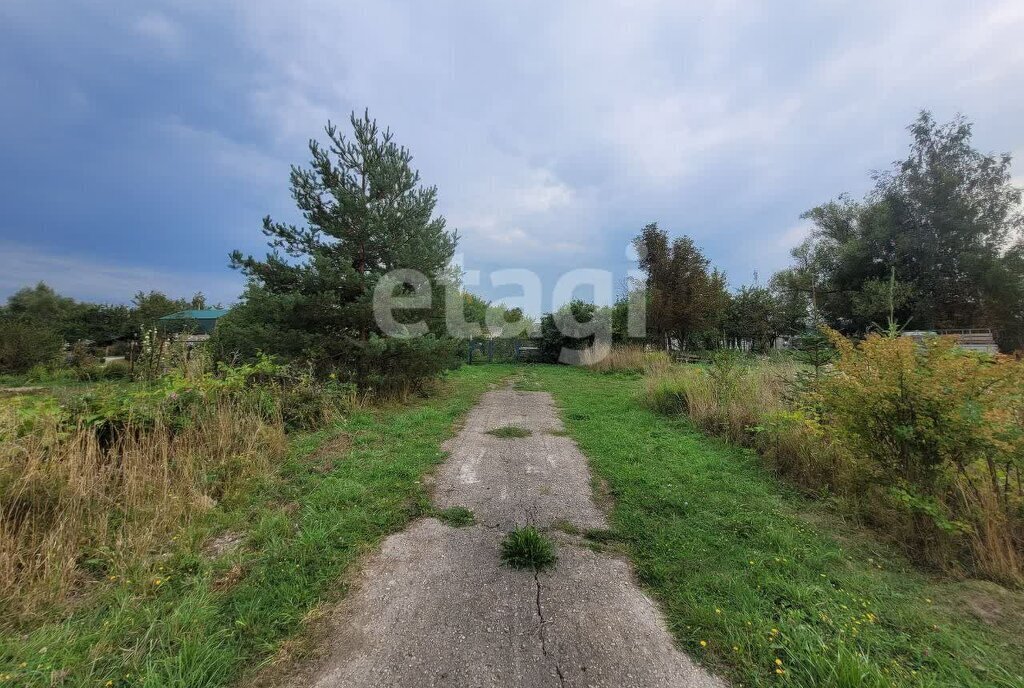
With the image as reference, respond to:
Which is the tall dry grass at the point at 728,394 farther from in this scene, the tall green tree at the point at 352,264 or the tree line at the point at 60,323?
the tree line at the point at 60,323

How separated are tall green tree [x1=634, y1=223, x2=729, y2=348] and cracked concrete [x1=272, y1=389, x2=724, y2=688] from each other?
48.4 ft

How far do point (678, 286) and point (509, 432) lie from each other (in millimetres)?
13361

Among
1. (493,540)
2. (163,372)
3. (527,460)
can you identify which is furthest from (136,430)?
(527,460)

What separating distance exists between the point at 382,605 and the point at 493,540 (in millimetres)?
947

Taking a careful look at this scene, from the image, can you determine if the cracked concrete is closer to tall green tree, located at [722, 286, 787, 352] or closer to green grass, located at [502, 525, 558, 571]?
green grass, located at [502, 525, 558, 571]

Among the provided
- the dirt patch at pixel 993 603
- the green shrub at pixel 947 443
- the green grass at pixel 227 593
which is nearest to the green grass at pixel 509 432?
the green grass at pixel 227 593

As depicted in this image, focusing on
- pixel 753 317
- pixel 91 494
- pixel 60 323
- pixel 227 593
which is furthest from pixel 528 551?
pixel 60 323

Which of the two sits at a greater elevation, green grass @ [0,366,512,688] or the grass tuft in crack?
green grass @ [0,366,512,688]

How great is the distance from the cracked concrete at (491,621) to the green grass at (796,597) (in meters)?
0.23

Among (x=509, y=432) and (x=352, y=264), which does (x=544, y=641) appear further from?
(x=352, y=264)

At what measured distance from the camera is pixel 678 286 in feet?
53.7

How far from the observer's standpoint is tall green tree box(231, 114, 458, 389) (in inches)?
275

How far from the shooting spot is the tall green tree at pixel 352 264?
700cm

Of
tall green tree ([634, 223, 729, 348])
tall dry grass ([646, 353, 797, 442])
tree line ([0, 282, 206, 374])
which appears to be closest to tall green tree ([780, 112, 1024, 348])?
tall green tree ([634, 223, 729, 348])
